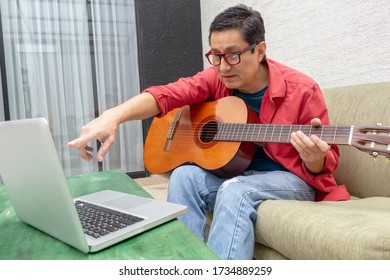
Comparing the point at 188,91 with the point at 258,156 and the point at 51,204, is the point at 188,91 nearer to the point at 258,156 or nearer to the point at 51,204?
the point at 258,156

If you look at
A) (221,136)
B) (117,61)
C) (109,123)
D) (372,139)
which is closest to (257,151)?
(221,136)

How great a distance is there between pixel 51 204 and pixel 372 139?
2.55 ft

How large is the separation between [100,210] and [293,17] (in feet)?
5.51

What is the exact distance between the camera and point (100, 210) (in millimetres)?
689

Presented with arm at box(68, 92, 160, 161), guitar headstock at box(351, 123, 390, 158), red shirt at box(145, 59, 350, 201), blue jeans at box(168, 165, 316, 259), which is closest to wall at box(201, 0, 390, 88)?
red shirt at box(145, 59, 350, 201)

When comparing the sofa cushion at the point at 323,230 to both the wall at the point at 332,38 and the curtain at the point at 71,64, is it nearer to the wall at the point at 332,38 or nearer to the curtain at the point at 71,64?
the wall at the point at 332,38

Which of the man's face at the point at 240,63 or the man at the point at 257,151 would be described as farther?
the man's face at the point at 240,63

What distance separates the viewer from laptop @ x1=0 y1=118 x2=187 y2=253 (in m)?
0.48

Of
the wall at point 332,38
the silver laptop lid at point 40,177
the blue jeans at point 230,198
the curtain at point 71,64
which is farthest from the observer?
the curtain at point 71,64

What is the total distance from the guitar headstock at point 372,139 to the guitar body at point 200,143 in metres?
0.36

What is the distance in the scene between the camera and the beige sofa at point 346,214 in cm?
67

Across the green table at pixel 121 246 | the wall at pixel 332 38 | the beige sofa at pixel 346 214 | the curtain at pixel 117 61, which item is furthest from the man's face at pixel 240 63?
the curtain at pixel 117 61
